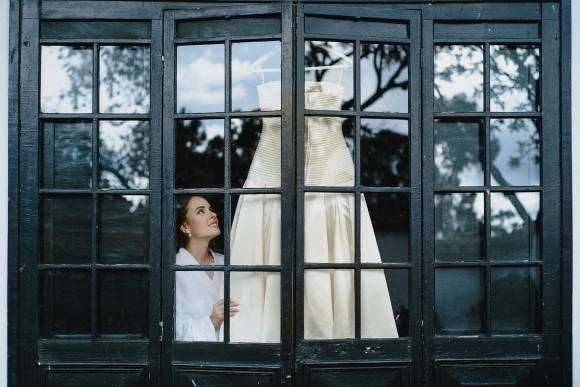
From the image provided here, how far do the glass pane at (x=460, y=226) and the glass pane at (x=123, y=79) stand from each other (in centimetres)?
184

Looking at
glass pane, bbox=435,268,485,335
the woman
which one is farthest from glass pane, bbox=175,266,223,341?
glass pane, bbox=435,268,485,335

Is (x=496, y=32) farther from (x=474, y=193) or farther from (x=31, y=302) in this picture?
(x=31, y=302)

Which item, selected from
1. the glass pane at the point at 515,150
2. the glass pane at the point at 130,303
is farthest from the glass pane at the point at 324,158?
the glass pane at the point at 130,303

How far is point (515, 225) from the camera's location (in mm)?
4086

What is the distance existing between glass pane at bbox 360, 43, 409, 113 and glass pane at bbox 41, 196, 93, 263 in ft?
5.75

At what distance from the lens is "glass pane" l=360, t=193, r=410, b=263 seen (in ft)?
13.4

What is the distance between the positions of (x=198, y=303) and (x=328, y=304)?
759 mm

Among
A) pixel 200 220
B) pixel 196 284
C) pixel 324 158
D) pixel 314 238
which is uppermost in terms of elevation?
pixel 324 158

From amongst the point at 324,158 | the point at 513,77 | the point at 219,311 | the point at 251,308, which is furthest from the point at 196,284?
the point at 513,77

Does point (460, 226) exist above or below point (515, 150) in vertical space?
below

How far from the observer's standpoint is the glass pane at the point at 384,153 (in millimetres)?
4078

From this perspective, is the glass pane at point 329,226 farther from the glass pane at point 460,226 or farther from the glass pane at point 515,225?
the glass pane at point 515,225

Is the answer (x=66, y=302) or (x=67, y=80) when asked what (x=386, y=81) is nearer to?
(x=67, y=80)

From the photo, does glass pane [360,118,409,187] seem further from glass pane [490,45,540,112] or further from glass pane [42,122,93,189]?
glass pane [42,122,93,189]
